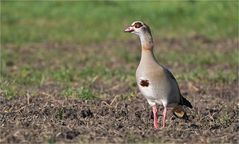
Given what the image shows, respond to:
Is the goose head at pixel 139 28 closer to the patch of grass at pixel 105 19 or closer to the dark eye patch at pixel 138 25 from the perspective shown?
the dark eye patch at pixel 138 25

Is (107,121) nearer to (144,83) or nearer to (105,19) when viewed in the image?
(144,83)

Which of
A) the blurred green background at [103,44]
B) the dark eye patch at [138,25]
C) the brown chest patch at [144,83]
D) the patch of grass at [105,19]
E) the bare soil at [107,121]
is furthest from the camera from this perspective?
the patch of grass at [105,19]

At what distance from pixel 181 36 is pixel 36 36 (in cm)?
331

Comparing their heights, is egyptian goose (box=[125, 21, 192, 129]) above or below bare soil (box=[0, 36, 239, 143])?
above

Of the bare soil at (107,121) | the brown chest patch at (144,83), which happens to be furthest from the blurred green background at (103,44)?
the brown chest patch at (144,83)

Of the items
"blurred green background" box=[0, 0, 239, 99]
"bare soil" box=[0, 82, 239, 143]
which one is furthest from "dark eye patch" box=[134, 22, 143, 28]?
"blurred green background" box=[0, 0, 239, 99]

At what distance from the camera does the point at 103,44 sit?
1764cm

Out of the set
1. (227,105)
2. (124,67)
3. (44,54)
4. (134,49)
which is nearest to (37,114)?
(227,105)

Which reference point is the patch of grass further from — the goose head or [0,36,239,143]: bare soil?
the goose head

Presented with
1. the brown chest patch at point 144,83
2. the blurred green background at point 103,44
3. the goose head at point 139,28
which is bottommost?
the blurred green background at point 103,44

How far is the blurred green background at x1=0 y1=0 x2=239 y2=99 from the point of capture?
12070 mm

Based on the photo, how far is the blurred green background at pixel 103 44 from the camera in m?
12.1

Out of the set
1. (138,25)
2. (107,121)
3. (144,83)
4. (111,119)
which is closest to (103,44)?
(111,119)

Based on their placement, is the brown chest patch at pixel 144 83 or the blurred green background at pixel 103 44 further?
the blurred green background at pixel 103 44
